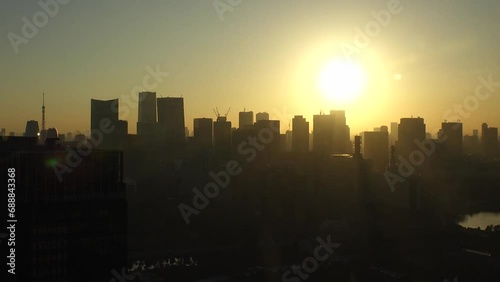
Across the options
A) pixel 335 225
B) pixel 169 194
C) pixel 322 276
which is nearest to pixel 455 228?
pixel 335 225

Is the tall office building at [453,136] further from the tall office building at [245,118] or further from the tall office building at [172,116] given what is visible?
the tall office building at [172,116]

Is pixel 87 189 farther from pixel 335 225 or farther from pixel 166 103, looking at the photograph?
pixel 166 103

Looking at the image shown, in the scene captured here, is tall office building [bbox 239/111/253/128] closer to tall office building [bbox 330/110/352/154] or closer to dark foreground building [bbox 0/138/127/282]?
tall office building [bbox 330/110/352/154]

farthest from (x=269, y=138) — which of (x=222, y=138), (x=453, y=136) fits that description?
(x=453, y=136)

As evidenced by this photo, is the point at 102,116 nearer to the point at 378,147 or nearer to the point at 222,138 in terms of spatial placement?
the point at 222,138

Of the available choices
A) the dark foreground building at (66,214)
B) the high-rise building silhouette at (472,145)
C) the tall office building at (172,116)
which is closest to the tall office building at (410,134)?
the tall office building at (172,116)

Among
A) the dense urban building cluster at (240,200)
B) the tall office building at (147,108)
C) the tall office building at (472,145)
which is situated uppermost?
the tall office building at (147,108)

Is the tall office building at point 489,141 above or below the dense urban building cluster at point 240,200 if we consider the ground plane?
above

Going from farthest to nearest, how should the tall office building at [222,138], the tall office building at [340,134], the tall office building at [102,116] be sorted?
1. the tall office building at [340,134]
2. the tall office building at [222,138]
3. the tall office building at [102,116]
